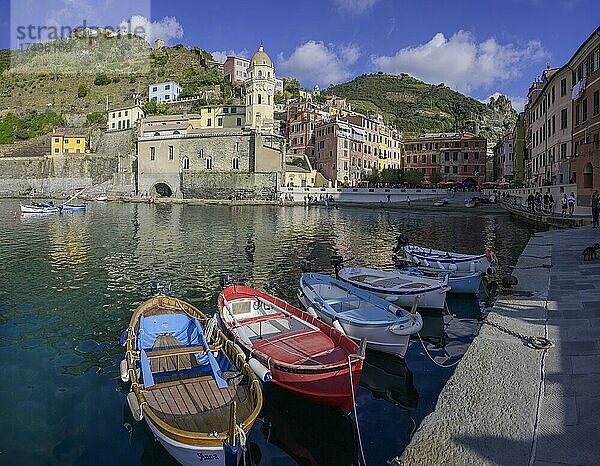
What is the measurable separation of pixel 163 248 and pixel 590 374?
25005 mm

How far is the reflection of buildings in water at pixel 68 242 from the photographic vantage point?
24.3m

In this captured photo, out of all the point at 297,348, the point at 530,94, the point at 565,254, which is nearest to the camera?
the point at 297,348

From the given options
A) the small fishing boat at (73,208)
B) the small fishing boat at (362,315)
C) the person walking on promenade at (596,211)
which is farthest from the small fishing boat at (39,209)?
the person walking on promenade at (596,211)

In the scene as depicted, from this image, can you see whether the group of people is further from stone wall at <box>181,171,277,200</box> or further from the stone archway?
the stone archway

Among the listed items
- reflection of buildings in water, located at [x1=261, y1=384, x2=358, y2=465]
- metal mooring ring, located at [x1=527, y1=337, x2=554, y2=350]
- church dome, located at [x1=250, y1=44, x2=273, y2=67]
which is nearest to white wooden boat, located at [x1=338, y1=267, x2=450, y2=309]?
metal mooring ring, located at [x1=527, y1=337, x2=554, y2=350]

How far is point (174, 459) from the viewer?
295 inches

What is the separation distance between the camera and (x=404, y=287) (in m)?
15.3

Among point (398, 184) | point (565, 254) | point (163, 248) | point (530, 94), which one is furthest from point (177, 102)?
point (565, 254)

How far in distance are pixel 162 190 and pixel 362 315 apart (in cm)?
7964

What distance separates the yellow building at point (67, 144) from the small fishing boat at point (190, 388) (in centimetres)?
9617

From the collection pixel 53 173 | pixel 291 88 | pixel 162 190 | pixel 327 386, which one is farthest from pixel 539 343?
pixel 291 88

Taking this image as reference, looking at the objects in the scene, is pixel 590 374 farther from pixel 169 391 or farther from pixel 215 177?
pixel 215 177

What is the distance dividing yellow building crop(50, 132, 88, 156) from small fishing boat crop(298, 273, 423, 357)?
9451 cm

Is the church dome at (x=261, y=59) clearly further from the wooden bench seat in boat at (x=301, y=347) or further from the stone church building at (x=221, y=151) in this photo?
the wooden bench seat in boat at (x=301, y=347)
